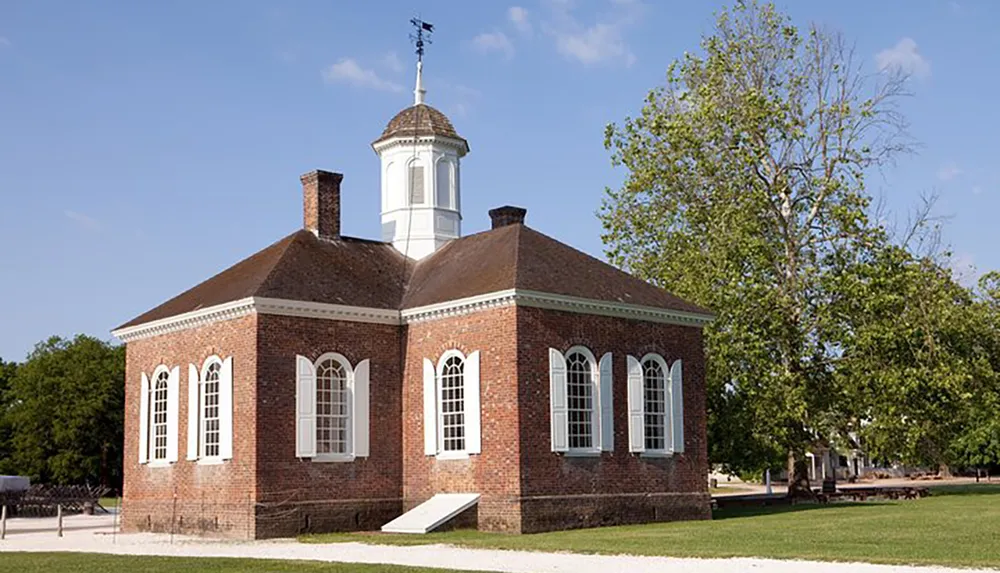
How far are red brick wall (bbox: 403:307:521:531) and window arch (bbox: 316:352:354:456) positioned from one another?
5.03 feet

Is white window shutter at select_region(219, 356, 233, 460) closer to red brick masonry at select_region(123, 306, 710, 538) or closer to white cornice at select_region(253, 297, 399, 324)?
red brick masonry at select_region(123, 306, 710, 538)

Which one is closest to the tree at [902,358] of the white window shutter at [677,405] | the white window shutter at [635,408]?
the white window shutter at [677,405]

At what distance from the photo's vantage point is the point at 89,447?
62.2 meters

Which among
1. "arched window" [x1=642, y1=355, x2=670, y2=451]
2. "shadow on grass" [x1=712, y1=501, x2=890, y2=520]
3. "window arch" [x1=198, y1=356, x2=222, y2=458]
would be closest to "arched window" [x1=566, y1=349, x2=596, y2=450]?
"arched window" [x1=642, y1=355, x2=670, y2=451]

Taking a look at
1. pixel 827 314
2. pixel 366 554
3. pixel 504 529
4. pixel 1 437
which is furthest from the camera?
pixel 1 437

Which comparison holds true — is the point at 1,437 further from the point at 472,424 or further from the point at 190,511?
the point at 472,424

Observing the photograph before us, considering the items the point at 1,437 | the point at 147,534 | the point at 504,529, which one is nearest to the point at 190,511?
the point at 147,534

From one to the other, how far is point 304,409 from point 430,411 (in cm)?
287

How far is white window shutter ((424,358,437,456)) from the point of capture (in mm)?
26672

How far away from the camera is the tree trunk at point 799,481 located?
37.7 metres

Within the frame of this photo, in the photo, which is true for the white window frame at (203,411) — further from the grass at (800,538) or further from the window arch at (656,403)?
the window arch at (656,403)

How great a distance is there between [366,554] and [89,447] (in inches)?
1847

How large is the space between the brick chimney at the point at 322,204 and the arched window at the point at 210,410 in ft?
16.0

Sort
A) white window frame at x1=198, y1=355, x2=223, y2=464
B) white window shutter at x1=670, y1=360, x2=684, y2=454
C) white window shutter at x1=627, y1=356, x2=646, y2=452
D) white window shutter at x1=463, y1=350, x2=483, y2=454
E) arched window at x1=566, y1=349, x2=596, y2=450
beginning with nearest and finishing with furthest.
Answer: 1. white window shutter at x1=463, y1=350, x2=483, y2=454
2. arched window at x1=566, y1=349, x2=596, y2=450
3. white window frame at x1=198, y1=355, x2=223, y2=464
4. white window shutter at x1=627, y1=356, x2=646, y2=452
5. white window shutter at x1=670, y1=360, x2=684, y2=454
